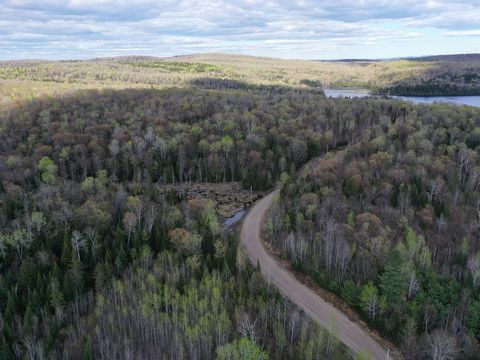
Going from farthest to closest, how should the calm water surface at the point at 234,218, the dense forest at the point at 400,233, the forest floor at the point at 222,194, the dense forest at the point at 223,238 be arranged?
the forest floor at the point at 222,194, the calm water surface at the point at 234,218, the dense forest at the point at 400,233, the dense forest at the point at 223,238

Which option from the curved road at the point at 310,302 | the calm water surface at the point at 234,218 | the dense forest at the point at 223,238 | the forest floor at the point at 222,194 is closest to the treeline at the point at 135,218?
the dense forest at the point at 223,238

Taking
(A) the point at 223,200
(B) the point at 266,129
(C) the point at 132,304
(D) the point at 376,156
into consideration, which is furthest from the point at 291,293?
(B) the point at 266,129

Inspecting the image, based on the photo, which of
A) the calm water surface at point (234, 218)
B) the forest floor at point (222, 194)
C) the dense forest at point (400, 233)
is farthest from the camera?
the forest floor at point (222, 194)

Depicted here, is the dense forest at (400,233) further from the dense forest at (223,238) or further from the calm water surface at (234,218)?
the calm water surface at (234,218)

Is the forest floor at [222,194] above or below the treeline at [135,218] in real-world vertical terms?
below

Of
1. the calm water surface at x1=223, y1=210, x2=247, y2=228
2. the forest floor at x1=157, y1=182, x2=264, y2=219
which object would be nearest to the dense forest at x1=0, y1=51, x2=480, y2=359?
the forest floor at x1=157, y1=182, x2=264, y2=219

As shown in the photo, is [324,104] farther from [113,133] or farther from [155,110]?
[113,133]
